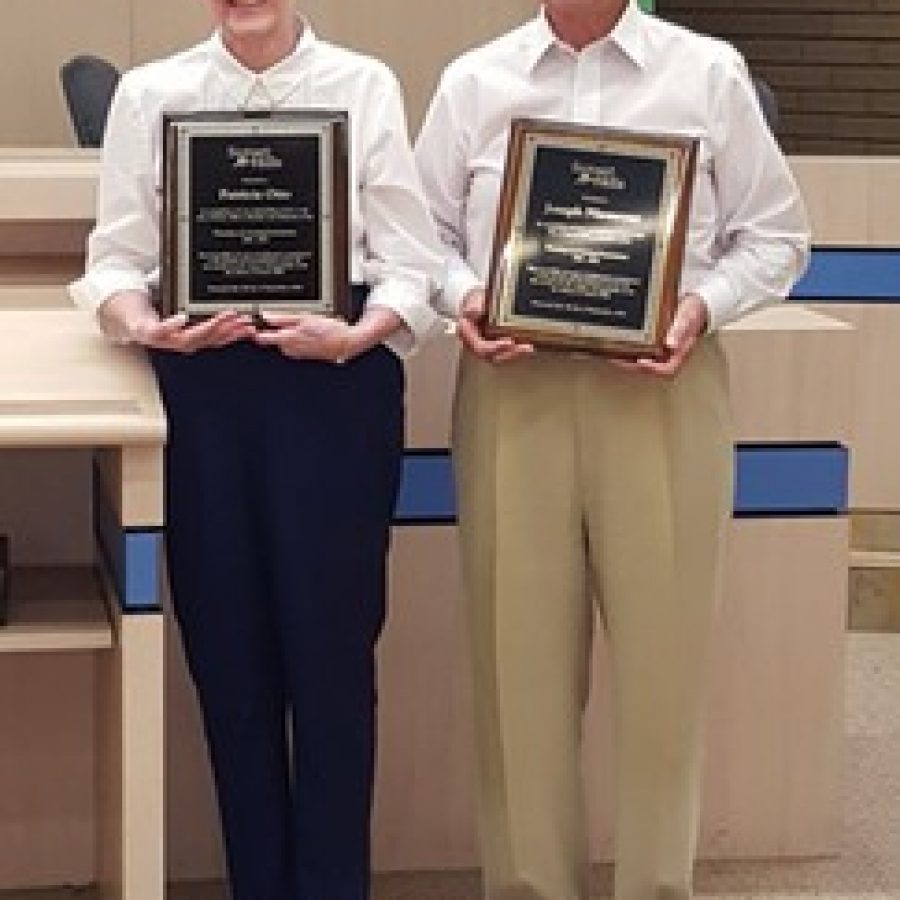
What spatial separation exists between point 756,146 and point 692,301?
222 mm

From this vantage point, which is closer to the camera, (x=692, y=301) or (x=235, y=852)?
(x=692, y=301)

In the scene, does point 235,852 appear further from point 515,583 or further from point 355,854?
point 515,583

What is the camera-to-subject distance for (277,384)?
2742 mm

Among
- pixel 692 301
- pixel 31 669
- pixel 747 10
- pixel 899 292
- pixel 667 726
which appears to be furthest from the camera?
pixel 747 10

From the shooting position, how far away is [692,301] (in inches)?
107

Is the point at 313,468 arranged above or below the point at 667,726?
above

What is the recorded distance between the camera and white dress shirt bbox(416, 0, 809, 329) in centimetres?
272

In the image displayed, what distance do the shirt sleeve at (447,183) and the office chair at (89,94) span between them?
195 cm

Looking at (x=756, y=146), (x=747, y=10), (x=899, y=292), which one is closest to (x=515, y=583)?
(x=756, y=146)

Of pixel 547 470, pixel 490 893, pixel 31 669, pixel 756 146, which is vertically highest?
pixel 756 146

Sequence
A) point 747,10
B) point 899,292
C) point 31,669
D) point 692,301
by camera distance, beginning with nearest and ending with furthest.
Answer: point 692,301, point 31,669, point 899,292, point 747,10

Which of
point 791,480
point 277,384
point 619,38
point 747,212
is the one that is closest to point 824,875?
point 791,480

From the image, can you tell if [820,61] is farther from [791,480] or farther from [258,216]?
[258,216]

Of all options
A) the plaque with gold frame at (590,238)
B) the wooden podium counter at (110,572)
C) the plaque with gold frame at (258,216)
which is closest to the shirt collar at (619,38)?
the plaque with gold frame at (590,238)
